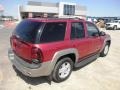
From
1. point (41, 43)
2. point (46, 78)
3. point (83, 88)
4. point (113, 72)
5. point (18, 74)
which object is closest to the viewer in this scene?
point (41, 43)

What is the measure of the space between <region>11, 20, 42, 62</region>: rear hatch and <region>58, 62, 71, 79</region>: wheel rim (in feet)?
3.67

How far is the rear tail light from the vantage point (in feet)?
14.3

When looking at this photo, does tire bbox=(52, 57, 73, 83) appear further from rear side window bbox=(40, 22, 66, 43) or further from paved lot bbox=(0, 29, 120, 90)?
rear side window bbox=(40, 22, 66, 43)

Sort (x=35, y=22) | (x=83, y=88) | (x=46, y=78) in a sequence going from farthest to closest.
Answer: (x=46, y=78)
(x=83, y=88)
(x=35, y=22)

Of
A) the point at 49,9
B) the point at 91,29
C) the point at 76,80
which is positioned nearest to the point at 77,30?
the point at 91,29

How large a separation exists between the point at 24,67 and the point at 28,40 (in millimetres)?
738

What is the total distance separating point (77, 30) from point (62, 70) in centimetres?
133

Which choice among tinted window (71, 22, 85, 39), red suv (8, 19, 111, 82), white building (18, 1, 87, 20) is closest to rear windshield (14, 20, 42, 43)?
red suv (8, 19, 111, 82)

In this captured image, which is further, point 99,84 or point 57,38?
point 99,84

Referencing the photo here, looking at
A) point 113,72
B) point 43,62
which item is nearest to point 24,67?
point 43,62

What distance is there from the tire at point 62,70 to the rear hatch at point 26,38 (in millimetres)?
908

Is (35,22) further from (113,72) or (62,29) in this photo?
(113,72)

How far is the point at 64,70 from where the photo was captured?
5.40 metres

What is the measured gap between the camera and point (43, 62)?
448cm
